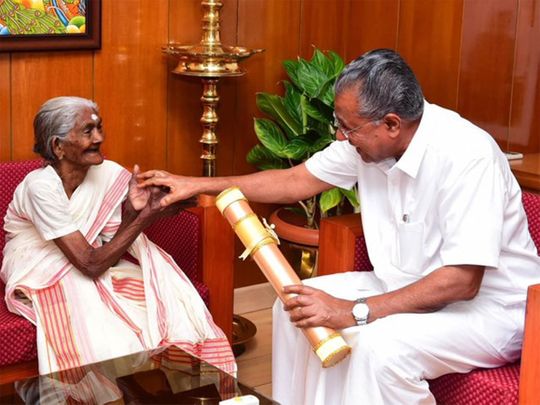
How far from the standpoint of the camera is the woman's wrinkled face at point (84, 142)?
10.0 feet

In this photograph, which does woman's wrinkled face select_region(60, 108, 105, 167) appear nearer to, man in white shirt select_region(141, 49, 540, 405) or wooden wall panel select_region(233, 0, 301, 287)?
man in white shirt select_region(141, 49, 540, 405)

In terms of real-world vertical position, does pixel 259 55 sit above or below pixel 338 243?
above

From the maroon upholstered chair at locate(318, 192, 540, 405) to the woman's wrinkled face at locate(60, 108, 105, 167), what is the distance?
747 mm

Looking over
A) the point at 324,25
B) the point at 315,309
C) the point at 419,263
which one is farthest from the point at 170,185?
the point at 324,25

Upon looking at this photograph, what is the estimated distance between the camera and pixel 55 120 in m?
3.04

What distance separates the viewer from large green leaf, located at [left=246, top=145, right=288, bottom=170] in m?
4.08

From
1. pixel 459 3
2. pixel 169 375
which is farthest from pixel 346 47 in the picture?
pixel 169 375

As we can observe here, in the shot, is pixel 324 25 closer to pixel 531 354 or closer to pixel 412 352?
pixel 412 352

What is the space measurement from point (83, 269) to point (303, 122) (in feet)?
4.11

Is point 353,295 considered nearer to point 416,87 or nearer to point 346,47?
point 416,87

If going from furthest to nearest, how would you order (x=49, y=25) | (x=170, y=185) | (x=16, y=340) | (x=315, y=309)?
(x=49, y=25) → (x=170, y=185) → (x=16, y=340) → (x=315, y=309)

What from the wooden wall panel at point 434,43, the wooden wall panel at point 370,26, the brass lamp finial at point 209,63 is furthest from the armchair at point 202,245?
the wooden wall panel at point 370,26

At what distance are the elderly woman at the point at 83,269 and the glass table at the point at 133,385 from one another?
349 mm

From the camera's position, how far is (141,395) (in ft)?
8.05
